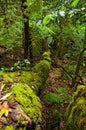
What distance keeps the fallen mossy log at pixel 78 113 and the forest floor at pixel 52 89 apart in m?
0.71

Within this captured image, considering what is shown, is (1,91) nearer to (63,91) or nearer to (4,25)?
(63,91)

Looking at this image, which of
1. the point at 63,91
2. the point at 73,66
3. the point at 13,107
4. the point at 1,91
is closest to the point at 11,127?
the point at 13,107

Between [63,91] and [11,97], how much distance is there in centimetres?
307

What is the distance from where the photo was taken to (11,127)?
3.01 metres

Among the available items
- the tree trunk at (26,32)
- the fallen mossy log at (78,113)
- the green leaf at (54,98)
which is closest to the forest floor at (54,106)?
the green leaf at (54,98)

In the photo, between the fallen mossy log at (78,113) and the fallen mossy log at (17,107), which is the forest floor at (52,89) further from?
the fallen mossy log at (17,107)

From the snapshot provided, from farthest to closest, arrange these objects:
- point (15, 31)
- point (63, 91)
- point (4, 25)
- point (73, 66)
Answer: point (73, 66), point (15, 31), point (4, 25), point (63, 91)

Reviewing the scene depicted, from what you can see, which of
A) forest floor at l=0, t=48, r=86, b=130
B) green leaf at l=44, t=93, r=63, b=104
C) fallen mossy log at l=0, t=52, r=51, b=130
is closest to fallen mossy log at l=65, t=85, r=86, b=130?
fallen mossy log at l=0, t=52, r=51, b=130

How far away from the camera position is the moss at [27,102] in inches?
136

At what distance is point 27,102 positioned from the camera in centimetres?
368

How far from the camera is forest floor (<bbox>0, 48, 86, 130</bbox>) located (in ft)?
17.3

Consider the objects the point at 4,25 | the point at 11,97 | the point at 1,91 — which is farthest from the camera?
the point at 4,25

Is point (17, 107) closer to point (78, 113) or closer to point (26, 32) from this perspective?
point (78, 113)

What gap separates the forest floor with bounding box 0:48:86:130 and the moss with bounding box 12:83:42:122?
1185 mm
